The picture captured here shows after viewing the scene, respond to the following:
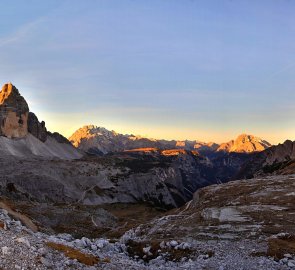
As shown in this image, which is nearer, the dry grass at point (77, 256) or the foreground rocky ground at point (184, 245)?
the foreground rocky ground at point (184, 245)

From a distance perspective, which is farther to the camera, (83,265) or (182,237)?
(182,237)

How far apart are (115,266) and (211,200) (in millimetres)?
62141

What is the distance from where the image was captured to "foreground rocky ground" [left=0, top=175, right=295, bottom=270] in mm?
30062

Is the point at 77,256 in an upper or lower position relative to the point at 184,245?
upper

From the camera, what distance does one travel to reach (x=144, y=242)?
48969 millimetres

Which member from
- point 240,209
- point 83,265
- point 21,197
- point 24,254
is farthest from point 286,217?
point 21,197

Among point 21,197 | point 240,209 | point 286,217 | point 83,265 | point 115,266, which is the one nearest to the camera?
point 83,265

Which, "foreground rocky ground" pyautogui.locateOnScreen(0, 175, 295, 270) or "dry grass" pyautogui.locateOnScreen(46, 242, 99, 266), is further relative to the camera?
"dry grass" pyautogui.locateOnScreen(46, 242, 99, 266)

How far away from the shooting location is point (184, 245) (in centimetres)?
4500

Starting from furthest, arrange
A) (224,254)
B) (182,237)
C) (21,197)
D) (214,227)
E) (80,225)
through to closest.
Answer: (21,197) → (80,225) → (214,227) → (182,237) → (224,254)

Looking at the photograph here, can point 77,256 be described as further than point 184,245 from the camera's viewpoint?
No

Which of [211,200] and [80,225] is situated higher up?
[211,200]

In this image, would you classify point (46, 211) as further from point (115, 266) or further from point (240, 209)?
point (115, 266)

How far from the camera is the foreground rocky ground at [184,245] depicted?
3006 centimetres
